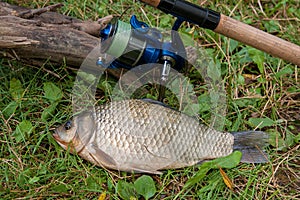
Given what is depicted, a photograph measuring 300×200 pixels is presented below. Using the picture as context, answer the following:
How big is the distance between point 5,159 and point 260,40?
5.36 feet

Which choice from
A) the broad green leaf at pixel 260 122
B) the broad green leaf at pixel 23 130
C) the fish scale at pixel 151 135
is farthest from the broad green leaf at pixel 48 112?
the broad green leaf at pixel 260 122

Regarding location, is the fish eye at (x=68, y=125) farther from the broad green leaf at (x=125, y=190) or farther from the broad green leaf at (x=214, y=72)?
the broad green leaf at (x=214, y=72)

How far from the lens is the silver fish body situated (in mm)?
2770

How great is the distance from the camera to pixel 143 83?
10.6ft

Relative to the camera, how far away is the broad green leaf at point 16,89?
3119 mm

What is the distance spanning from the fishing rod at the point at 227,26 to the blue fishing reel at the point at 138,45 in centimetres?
19

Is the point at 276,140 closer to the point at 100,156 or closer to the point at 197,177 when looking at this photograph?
the point at 197,177

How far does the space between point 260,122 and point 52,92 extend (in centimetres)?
138

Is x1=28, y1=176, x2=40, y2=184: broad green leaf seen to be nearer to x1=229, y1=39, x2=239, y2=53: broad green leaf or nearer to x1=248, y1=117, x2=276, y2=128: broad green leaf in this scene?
x1=248, y1=117, x2=276, y2=128: broad green leaf

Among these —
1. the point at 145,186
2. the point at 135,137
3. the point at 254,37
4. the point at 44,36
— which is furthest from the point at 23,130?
the point at 254,37

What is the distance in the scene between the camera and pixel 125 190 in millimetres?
2750

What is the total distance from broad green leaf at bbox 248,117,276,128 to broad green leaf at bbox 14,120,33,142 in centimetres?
142

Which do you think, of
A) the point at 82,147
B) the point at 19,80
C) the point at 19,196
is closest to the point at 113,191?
the point at 82,147

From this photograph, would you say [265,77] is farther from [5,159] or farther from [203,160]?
[5,159]
